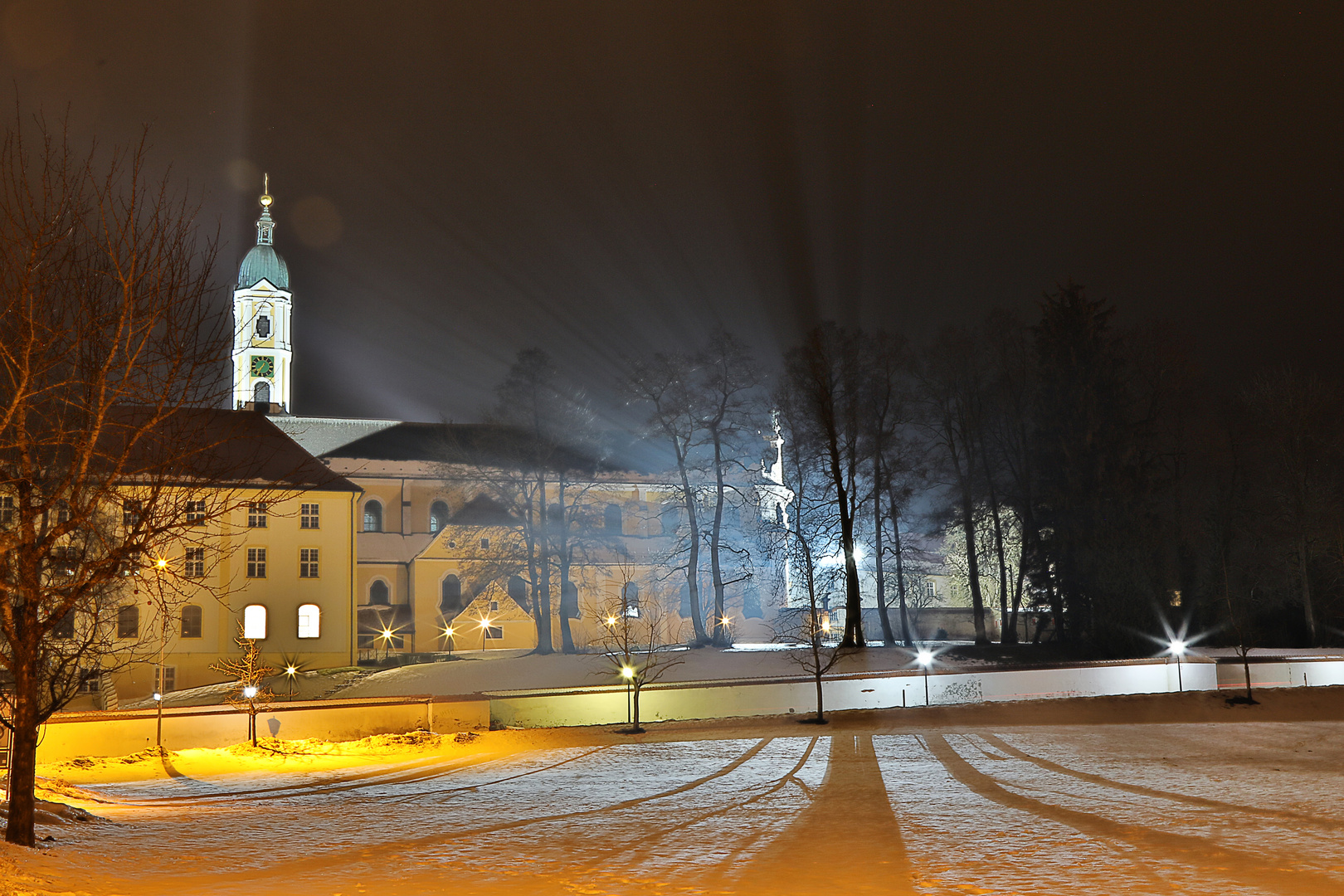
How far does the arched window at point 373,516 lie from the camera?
186 ft

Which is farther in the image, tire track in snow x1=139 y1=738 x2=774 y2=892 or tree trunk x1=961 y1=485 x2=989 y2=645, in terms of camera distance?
tree trunk x1=961 y1=485 x2=989 y2=645

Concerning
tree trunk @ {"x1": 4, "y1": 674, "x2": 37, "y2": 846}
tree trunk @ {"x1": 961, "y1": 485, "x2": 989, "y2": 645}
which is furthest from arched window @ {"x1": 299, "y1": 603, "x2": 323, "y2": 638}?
tree trunk @ {"x1": 4, "y1": 674, "x2": 37, "y2": 846}

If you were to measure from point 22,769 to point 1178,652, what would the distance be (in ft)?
125

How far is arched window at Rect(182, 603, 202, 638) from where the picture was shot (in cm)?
4225

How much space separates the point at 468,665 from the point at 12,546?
28883 millimetres

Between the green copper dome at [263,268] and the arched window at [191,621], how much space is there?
32.7 metres

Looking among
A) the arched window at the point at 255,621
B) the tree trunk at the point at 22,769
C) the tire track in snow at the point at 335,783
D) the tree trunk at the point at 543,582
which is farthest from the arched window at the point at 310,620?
the tree trunk at the point at 22,769

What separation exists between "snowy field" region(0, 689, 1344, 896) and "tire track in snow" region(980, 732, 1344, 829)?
0.26ft

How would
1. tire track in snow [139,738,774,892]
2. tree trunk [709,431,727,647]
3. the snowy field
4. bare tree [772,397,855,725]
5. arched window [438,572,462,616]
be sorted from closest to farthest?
1. the snowy field
2. tire track in snow [139,738,774,892]
3. bare tree [772,397,855,725]
4. tree trunk [709,431,727,647]
5. arched window [438,572,462,616]

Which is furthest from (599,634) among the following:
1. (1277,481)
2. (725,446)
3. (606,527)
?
(1277,481)

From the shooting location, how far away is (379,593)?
54.3 metres

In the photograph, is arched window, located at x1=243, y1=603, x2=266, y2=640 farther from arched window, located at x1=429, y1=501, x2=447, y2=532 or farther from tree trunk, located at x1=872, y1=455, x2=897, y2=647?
tree trunk, located at x1=872, y1=455, x2=897, y2=647

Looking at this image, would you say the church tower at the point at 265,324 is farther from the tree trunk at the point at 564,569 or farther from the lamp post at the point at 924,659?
the lamp post at the point at 924,659

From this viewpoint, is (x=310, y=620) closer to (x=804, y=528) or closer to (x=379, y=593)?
(x=379, y=593)
